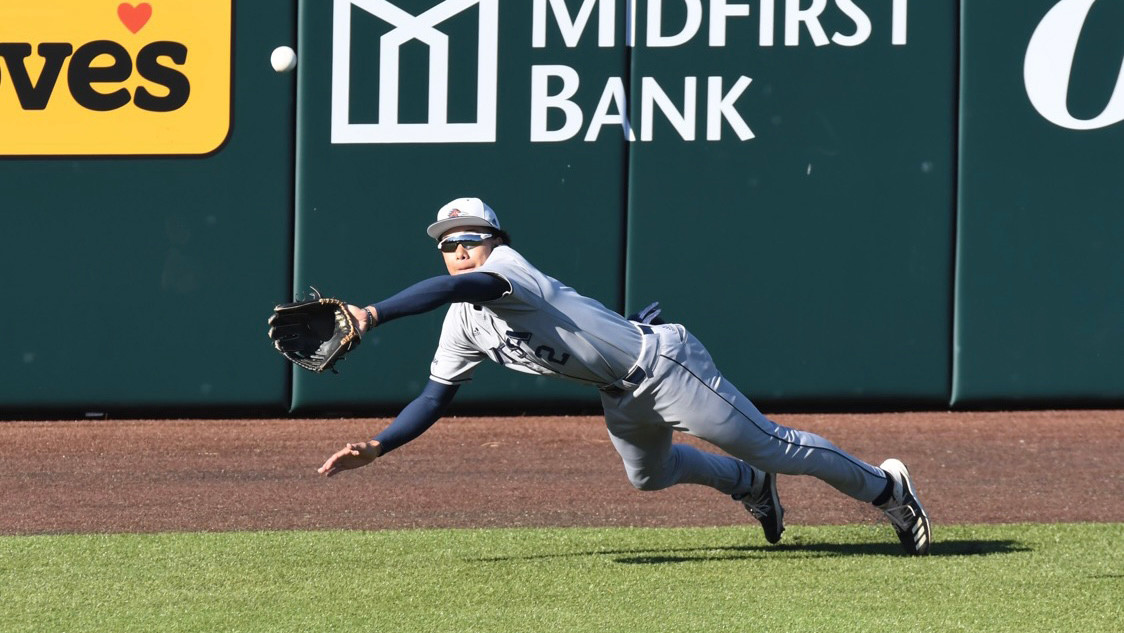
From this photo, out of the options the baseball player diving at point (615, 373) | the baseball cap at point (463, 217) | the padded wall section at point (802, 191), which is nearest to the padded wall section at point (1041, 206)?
the padded wall section at point (802, 191)

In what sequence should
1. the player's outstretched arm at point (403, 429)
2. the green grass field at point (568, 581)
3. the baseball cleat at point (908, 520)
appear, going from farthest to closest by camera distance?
the baseball cleat at point (908, 520) < the player's outstretched arm at point (403, 429) < the green grass field at point (568, 581)

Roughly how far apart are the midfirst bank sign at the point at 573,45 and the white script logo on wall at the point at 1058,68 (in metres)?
0.79

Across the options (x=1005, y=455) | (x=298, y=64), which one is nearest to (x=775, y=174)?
(x=1005, y=455)

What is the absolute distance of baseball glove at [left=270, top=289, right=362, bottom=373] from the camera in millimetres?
4039

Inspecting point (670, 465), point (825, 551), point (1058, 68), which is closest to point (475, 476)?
point (670, 465)

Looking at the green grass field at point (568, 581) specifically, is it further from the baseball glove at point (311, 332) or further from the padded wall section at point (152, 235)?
the padded wall section at point (152, 235)

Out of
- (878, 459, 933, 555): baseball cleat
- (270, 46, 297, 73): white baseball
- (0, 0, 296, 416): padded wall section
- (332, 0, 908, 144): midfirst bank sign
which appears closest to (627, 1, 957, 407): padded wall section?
(332, 0, 908, 144): midfirst bank sign

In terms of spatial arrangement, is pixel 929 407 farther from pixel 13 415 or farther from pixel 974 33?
pixel 13 415

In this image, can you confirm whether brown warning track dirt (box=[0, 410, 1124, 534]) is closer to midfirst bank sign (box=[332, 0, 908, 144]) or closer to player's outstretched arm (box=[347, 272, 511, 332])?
midfirst bank sign (box=[332, 0, 908, 144])

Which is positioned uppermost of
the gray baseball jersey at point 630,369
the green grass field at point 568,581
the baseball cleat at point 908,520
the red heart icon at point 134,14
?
the red heart icon at point 134,14

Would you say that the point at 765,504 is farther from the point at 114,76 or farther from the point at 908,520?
the point at 114,76

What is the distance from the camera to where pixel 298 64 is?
8500mm

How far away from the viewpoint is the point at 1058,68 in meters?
8.50

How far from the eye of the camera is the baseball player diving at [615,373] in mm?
4625
